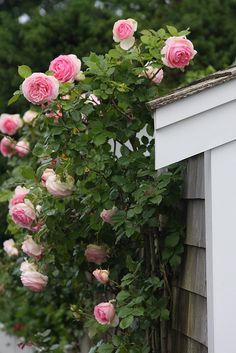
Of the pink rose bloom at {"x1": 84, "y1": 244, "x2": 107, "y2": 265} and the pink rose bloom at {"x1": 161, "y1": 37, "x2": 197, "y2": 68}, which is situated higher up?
the pink rose bloom at {"x1": 161, "y1": 37, "x2": 197, "y2": 68}

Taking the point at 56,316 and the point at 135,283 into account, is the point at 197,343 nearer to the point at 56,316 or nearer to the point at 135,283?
the point at 135,283

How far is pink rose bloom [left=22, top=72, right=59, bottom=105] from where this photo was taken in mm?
4246

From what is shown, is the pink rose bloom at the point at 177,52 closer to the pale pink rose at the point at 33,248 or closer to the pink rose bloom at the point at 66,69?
the pink rose bloom at the point at 66,69

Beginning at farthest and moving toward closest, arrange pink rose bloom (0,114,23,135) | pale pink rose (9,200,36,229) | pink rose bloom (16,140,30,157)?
pink rose bloom (16,140,30,157) < pink rose bloom (0,114,23,135) < pale pink rose (9,200,36,229)

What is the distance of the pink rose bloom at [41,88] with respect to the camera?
4.25 meters

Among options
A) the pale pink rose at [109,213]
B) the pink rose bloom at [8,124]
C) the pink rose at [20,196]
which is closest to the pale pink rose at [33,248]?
the pink rose at [20,196]

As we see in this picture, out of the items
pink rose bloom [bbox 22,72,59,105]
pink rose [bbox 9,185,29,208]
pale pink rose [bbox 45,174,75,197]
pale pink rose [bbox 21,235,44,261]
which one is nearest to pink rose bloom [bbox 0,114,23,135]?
pink rose [bbox 9,185,29,208]

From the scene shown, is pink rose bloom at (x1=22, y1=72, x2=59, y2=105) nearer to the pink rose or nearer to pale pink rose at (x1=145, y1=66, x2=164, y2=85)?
pale pink rose at (x1=145, y1=66, x2=164, y2=85)

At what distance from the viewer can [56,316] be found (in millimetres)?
7746

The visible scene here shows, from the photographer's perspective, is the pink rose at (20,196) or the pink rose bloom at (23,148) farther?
the pink rose bloom at (23,148)

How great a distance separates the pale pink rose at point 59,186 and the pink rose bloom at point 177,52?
0.78m

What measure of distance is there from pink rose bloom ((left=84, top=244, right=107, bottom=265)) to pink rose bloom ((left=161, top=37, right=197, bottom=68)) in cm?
110

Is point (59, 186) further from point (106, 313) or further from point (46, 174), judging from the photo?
point (106, 313)

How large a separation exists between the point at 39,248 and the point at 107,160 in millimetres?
882
